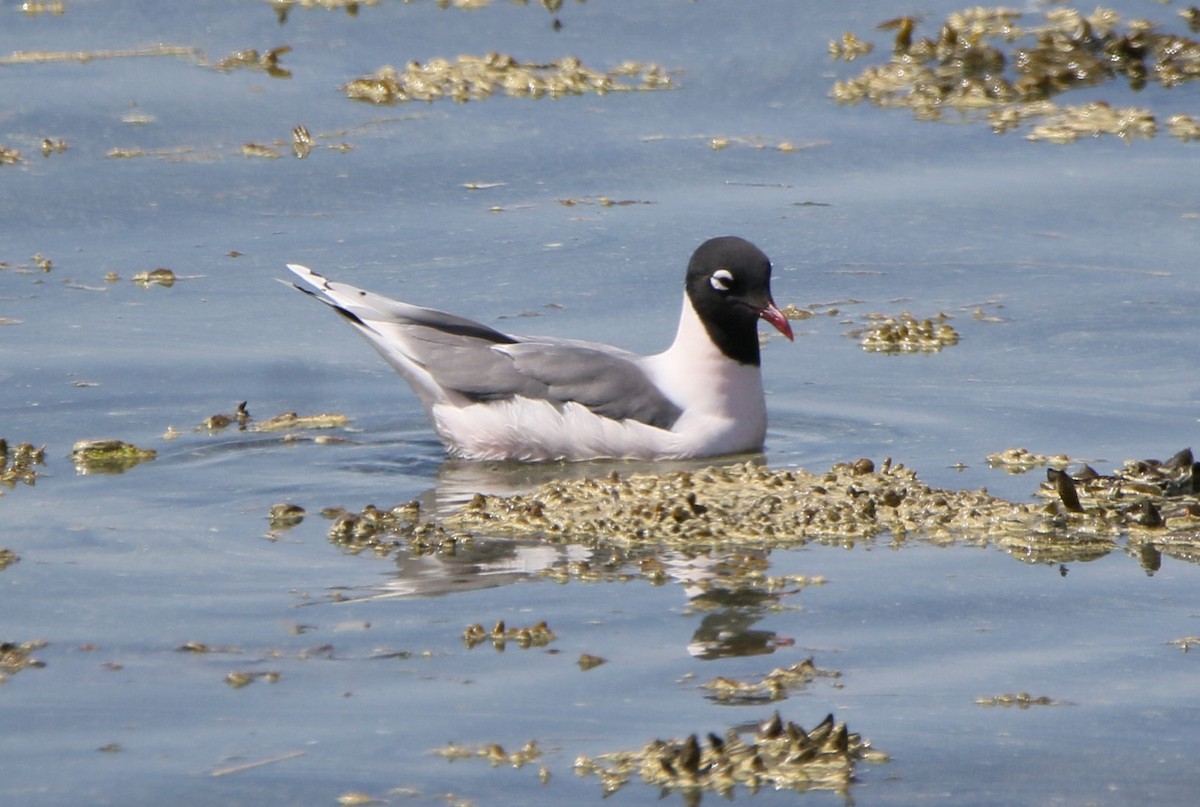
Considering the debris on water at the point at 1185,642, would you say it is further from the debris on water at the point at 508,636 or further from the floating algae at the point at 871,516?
the debris on water at the point at 508,636

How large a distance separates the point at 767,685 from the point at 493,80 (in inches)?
384

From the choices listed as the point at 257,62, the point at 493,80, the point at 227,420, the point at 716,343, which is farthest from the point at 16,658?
the point at 257,62

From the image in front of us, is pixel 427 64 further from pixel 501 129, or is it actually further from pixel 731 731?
pixel 731 731

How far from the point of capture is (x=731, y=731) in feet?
19.3

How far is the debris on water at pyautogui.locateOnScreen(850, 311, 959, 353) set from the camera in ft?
35.7

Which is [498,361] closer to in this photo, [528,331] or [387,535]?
[528,331]

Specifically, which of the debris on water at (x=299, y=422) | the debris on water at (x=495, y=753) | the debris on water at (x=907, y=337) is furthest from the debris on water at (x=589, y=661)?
the debris on water at (x=907, y=337)

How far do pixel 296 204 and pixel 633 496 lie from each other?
528cm

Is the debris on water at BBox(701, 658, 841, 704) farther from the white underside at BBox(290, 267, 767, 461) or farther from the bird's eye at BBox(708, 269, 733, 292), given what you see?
the bird's eye at BBox(708, 269, 733, 292)

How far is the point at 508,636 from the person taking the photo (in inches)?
265

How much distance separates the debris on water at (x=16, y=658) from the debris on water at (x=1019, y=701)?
2.93m

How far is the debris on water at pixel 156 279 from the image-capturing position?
11.7 metres

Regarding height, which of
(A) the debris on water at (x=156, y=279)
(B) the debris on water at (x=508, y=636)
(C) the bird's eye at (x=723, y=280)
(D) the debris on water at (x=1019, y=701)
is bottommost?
(D) the debris on water at (x=1019, y=701)

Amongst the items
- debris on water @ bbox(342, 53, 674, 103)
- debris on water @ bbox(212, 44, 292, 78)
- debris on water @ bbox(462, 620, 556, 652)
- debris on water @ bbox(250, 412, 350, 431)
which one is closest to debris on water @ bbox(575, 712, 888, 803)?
debris on water @ bbox(462, 620, 556, 652)
